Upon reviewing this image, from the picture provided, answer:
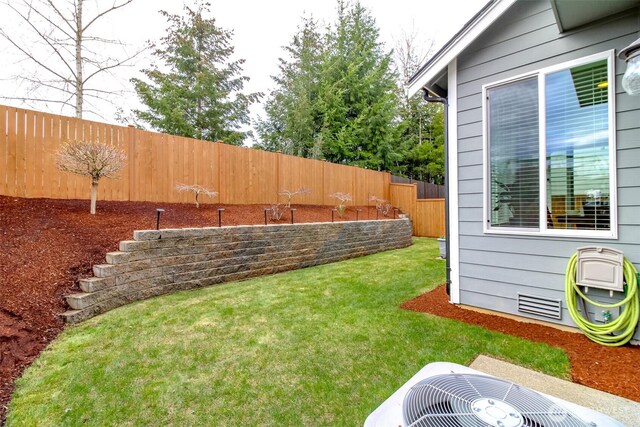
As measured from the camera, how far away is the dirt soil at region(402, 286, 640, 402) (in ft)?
6.75

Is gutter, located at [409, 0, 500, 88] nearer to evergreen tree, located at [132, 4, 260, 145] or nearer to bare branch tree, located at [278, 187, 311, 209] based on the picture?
bare branch tree, located at [278, 187, 311, 209]

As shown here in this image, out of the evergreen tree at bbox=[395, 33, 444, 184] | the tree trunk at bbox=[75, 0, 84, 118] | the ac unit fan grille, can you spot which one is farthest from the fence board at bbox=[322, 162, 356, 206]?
the ac unit fan grille

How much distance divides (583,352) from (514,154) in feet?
6.54

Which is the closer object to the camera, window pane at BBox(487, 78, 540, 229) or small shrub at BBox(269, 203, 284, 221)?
window pane at BBox(487, 78, 540, 229)

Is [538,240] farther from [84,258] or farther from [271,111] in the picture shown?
[271,111]

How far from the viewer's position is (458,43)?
3.49 metres

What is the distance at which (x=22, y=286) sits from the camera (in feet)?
9.46

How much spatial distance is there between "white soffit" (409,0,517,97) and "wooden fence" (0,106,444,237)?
14.1 feet

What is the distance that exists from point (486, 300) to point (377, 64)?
14283 millimetres

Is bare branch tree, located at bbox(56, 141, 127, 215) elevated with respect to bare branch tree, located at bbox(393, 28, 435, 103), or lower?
lower

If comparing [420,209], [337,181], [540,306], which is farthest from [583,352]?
[420,209]

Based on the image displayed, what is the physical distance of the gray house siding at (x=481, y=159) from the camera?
2.62 metres

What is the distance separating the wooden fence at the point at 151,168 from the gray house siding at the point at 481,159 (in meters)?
4.84

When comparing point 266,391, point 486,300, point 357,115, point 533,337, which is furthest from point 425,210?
point 266,391
